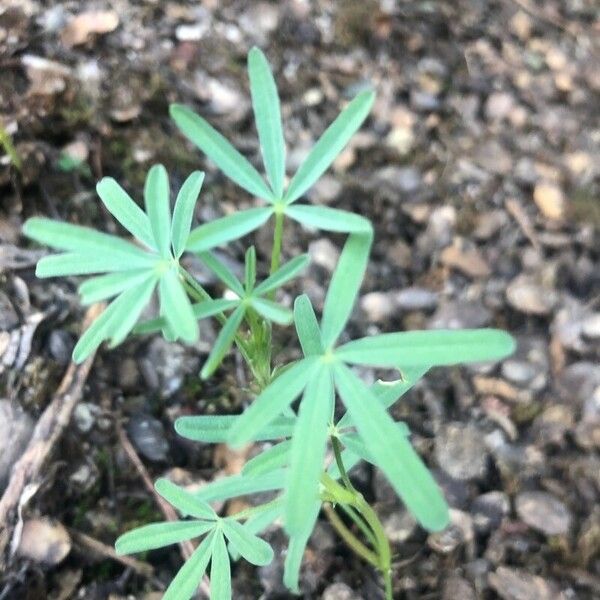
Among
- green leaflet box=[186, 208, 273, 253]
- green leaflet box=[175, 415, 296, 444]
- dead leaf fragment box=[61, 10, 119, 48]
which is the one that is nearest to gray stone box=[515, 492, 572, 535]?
green leaflet box=[175, 415, 296, 444]

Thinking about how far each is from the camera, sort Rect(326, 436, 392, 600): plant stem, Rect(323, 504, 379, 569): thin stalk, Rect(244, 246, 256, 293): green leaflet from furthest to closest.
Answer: Rect(323, 504, 379, 569): thin stalk, Rect(326, 436, 392, 600): plant stem, Rect(244, 246, 256, 293): green leaflet

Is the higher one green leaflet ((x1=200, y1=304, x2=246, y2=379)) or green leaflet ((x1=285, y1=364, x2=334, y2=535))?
green leaflet ((x1=200, y1=304, x2=246, y2=379))

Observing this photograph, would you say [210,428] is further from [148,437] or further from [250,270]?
[148,437]

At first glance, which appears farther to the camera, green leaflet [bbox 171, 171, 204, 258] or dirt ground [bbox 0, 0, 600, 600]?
dirt ground [bbox 0, 0, 600, 600]

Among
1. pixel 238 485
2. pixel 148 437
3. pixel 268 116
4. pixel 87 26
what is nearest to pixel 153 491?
pixel 148 437

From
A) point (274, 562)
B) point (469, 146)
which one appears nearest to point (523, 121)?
point (469, 146)

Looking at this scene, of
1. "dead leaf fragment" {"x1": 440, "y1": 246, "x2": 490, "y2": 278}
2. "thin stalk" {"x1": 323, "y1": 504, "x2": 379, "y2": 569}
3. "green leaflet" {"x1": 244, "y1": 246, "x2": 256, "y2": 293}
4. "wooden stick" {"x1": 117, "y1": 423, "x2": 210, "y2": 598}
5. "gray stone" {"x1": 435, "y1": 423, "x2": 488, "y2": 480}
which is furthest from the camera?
"dead leaf fragment" {"x1": 440, "y1": 246, "x2": 490, "y2": 278}

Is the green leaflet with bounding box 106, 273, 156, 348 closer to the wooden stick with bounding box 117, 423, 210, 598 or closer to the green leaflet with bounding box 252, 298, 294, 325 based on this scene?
the green leaflet with bounding box 252, 298, 294, 325
